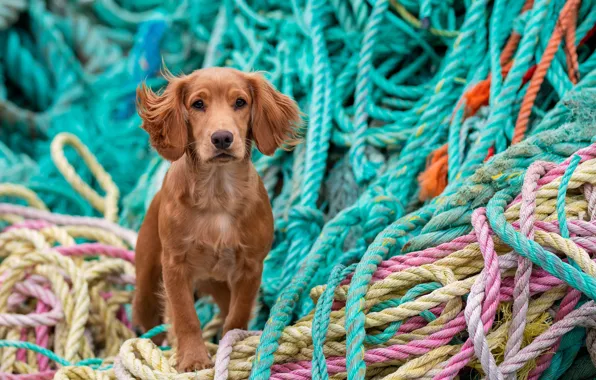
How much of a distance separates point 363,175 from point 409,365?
93 cm

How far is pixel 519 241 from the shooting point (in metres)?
1.69

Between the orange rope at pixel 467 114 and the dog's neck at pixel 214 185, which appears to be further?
the orange rope at pixel 467 114

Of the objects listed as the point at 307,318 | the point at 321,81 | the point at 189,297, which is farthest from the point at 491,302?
the point at 321,81

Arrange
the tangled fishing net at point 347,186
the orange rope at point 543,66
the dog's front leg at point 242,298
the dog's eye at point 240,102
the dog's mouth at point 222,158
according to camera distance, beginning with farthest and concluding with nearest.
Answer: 1. the orange rope at point 543,66
2. the dog's front leg at point 242,298
3. the dog's eye at point 240,102
4. the dog's mouth at point 222,158
5. the tangled fishing net at point 347,186

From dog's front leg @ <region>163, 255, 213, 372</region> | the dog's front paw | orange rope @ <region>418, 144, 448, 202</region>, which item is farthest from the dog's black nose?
orange rope @ <region>418, 144, 448, 202</region>

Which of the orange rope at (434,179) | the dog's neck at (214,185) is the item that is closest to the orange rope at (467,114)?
the orange rope at (434,179)

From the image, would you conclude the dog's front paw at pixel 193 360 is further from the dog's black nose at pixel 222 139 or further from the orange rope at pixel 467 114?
the orange rope at pixel 467 114

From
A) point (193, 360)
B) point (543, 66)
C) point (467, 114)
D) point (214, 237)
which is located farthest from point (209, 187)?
point (543, 66)

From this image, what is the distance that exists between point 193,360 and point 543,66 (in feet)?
4.40

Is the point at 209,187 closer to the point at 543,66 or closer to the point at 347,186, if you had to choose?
the point at 347,186

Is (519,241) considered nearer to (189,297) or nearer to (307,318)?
(307,318)

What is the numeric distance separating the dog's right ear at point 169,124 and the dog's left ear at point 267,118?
188 mm

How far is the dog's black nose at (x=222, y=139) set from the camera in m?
1.81

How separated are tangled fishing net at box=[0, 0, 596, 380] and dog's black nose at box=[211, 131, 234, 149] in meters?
0.44
